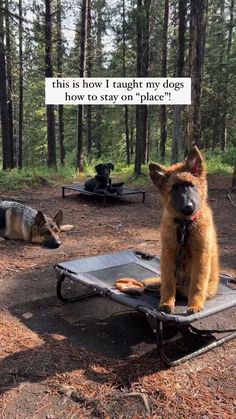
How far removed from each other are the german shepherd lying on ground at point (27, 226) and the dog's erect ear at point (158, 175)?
3832 mm

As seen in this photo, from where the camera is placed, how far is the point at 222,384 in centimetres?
309

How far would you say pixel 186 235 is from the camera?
3.28 metres

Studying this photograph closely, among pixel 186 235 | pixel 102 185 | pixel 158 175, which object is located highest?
pixel 158 175

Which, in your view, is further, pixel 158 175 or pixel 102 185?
pixel 102 185

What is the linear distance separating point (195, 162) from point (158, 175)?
32 centimetres

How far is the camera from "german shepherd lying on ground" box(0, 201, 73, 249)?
6.99 metres

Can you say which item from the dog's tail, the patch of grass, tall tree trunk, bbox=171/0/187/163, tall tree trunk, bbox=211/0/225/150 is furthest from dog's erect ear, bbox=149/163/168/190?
tall tree trunk, bbox=211/0/225/150

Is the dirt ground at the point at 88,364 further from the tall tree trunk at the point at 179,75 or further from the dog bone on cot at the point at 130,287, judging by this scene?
the tall tree trunk at the point at 179,75

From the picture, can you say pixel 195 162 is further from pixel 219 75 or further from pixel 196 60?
pixel 219 75

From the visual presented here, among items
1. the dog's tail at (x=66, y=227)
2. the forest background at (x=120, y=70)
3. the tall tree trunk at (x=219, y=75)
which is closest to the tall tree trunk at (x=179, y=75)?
the forest background at (x=120, y=70)

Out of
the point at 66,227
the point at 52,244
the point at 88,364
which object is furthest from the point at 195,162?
the point at 66,227

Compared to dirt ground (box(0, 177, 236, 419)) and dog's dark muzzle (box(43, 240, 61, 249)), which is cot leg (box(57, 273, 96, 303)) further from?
dog's dark muzzle (box(43, 240, 61, 249))

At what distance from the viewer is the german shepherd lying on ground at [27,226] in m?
6.99

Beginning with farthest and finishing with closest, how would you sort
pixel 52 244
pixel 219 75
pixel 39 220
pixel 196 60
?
pixel 219 75
pixel 196 60
pixel 39 220
pixel 52 244
